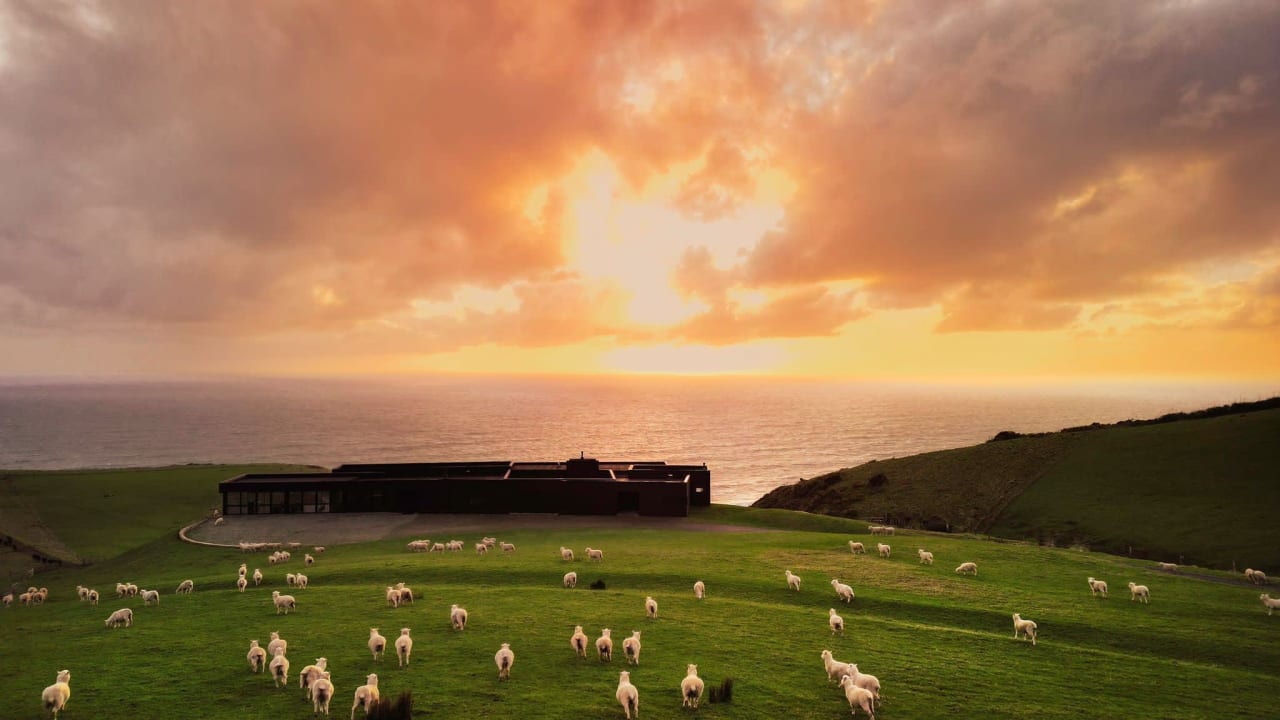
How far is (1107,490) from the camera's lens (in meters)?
61.0

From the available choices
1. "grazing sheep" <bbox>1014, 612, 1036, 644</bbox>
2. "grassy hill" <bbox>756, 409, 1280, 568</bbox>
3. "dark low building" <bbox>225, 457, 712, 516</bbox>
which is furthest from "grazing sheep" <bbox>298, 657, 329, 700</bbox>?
"grassy hill" <bbox>756, 409, 1280, 568</bbox>

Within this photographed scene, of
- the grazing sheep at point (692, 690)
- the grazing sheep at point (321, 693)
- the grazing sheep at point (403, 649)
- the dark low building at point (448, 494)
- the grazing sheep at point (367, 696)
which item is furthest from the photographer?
the dark low building at point (448, 494)

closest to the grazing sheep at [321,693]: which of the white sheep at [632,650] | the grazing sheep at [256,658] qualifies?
the grazing sheep at [256,658]

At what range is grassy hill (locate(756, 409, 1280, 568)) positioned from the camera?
48.2 meters

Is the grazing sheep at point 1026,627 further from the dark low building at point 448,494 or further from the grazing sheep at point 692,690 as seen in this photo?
the dark low building at point 448,494

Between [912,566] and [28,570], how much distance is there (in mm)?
59942

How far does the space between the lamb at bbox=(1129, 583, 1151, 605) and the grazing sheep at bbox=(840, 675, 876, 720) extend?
1812cm

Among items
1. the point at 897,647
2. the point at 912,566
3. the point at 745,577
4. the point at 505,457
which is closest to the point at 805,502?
the point at 912,566

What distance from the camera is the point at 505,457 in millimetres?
155500

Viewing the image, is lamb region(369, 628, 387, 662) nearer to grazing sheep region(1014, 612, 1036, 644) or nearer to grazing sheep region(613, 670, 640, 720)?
grazing sheep region(613, 670, 640, 720)

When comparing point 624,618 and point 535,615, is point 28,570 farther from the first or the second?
point 624,618

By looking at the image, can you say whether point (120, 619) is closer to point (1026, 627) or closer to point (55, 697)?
point (55, 697)

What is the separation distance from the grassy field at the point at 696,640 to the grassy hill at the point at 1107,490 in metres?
Result: 21.5

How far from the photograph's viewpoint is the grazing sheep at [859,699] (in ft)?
49.7
